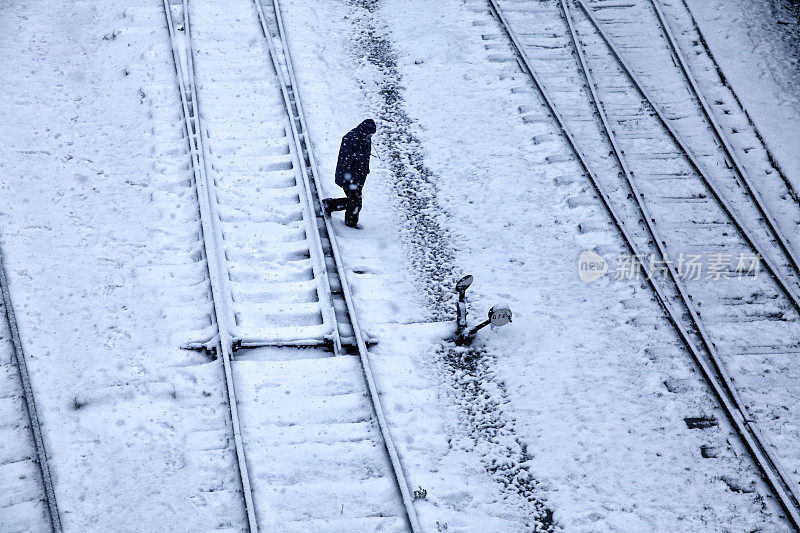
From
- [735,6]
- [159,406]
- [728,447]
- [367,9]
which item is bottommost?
[728,447]

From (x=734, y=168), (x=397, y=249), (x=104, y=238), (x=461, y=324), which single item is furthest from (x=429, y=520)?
(x=734, y=168)

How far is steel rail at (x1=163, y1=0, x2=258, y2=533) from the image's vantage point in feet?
22.7

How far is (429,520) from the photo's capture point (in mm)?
6680

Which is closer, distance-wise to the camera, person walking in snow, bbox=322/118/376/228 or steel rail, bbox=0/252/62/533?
steel rail, bbox=0/252/62/533

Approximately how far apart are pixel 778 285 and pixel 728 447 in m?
2.83

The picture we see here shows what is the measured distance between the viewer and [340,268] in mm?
9078

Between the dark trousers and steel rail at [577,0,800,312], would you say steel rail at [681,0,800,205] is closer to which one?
steel rail at [577,0,800,312]

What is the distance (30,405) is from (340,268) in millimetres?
3730

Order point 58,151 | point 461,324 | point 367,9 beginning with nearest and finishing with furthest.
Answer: point 461,324 → point 58,151 → point 367,9

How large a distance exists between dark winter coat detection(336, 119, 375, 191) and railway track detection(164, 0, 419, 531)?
0.73 metres

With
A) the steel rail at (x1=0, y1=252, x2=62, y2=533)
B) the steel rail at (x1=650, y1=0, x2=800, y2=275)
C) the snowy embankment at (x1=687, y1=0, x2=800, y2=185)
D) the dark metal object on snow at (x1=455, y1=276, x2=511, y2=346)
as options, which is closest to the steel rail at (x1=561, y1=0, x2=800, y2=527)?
the steel rail at (x1=650, y1=0, x2=800, y2=275)

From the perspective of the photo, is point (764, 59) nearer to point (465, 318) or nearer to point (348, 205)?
point (348, 205)

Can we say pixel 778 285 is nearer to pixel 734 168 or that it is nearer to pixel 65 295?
pixel 734 168

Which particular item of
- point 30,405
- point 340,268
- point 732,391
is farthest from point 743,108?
point 30,405
